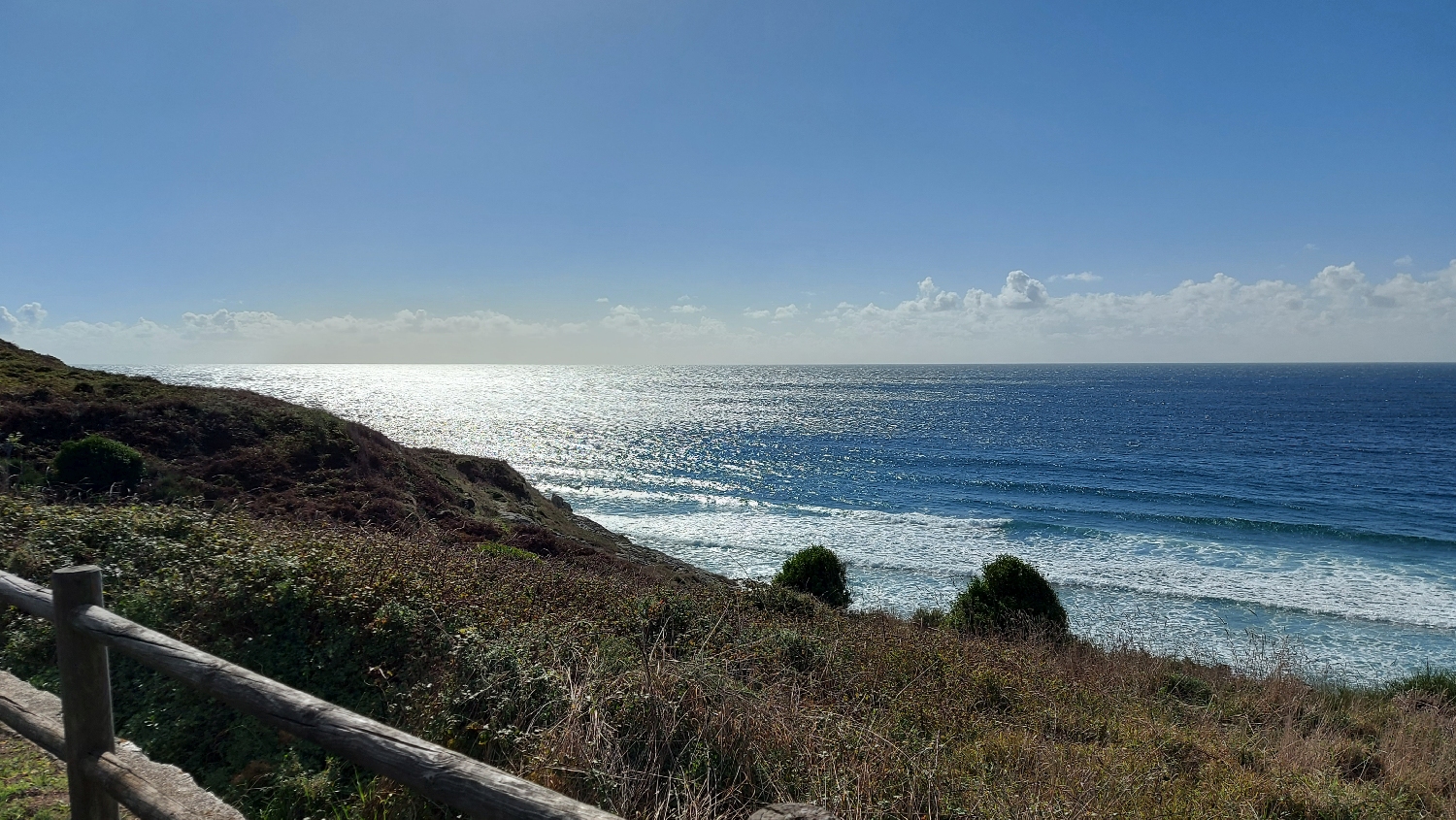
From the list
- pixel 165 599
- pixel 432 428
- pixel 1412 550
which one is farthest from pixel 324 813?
pixel 432 428

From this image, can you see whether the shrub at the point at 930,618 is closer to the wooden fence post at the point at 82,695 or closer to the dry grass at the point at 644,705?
the dry grass at the point at 644,705

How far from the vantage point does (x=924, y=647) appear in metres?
8.58

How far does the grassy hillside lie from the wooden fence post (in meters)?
1.10

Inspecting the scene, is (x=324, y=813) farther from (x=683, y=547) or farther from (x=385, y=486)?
(x=683, y=547)

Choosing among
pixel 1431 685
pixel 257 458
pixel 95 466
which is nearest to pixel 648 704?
pixel 95 466

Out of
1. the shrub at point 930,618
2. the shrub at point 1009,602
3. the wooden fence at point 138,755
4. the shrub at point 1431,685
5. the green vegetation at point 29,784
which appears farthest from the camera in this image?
the shrub at point 930,618

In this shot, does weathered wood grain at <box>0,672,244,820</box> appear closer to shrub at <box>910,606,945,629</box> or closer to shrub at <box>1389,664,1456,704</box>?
shrub at <box>910,606,945,629</box>

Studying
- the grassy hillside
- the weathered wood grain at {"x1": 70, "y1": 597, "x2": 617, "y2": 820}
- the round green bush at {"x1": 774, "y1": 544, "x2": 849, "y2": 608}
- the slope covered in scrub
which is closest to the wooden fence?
the weathered wood grain at {"x1": 70, "y1": 597, "x2": 617, "y2": 820}

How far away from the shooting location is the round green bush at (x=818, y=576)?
15.8 metres

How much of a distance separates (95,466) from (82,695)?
43.6 feet

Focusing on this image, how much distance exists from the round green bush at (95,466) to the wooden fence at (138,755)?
12.1 metres

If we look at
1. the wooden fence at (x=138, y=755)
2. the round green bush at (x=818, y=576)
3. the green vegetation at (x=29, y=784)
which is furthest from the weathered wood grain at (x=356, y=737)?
the round green bush at (x=818, y=576)

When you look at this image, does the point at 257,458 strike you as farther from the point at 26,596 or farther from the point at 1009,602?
the point at 1009,602

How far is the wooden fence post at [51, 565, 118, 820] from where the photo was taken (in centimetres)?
328
